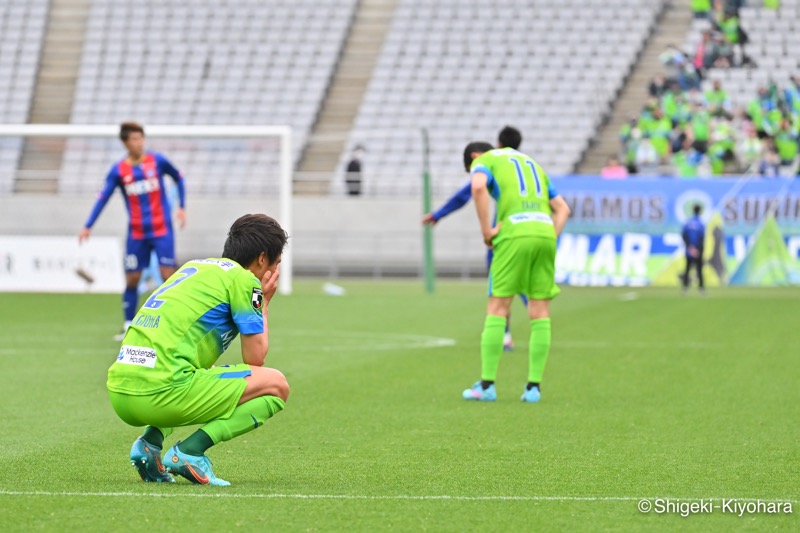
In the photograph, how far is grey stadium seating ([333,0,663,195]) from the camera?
32219 mm

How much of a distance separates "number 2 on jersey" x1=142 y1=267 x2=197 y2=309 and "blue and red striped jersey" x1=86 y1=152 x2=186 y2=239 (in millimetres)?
8887

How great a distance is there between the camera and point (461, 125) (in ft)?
108

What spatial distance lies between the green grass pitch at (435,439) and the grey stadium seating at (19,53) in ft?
64.4

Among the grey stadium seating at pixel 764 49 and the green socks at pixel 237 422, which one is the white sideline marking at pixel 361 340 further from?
the grey stadium seating at pixel 764 49

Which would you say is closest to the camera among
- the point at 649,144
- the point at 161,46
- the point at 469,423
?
the point at 469,423

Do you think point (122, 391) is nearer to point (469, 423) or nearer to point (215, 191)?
point (469, 423)

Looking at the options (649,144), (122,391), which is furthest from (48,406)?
(649,144)

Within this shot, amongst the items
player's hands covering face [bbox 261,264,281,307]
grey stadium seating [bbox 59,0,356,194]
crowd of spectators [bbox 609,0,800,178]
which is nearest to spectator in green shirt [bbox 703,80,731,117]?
crowd of spectators [bbox 609,0,800,178]

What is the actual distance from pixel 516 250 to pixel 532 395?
1.03 m

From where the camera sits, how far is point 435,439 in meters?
8.09

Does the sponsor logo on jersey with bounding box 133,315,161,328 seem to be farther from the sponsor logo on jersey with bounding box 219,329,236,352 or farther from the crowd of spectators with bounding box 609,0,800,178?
the crowd of spectators with bounding box 609,0,800,178

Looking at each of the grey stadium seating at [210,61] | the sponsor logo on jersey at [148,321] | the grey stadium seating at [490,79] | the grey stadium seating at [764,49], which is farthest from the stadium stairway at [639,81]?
the sponsor logo on jersey at [148,321]

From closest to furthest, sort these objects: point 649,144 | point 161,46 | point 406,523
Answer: point 406,523
point 649,144
point 161,46

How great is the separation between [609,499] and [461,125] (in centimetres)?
2720
